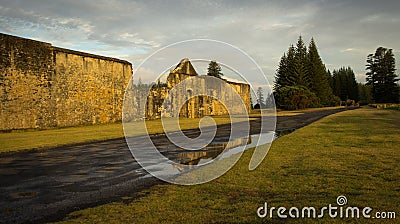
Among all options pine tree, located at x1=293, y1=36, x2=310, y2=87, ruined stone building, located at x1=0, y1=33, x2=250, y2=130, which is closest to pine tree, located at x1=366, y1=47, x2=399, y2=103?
pine tree, located at x1=293, y1=36, x2=310, y2=87

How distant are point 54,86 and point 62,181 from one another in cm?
1806

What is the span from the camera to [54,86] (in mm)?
22812

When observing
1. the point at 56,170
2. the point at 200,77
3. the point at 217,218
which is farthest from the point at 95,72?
the point at 217,218

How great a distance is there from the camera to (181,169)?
7797mm

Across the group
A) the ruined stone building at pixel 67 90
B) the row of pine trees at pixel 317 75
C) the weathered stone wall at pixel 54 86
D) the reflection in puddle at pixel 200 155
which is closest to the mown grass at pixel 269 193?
the reflection in puddle at pixel 200 155

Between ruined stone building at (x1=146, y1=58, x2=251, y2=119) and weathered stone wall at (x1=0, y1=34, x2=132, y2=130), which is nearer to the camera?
weathered stone wall at (x1=0, y1=34, x2=132, y2=130)

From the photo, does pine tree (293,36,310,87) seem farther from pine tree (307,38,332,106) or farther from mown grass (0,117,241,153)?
mown grass (0,117,241,153)

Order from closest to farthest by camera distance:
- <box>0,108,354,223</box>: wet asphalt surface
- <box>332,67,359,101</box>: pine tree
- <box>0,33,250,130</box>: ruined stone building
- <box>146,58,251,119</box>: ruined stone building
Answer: <box>0,108,354,223</box>: wet asphalt surface
<box>0,33,250,130</box>: ruined stone building
<box>146,58,251,119</box>: ruined stone building
<box>332,67,359,101</box>: pine tree

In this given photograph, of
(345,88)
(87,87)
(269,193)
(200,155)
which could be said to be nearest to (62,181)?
(269,193)

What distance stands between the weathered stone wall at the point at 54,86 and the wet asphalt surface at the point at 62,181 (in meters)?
10.6

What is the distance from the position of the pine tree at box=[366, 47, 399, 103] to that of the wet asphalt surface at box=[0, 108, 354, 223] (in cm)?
7745

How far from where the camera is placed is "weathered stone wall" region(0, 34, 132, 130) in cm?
1959

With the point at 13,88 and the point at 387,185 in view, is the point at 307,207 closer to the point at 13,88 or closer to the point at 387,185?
the point at 387,185

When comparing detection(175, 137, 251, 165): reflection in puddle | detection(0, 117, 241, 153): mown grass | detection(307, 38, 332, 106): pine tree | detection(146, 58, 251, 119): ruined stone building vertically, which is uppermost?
detection(307, 38, 332, 106): pine tree
